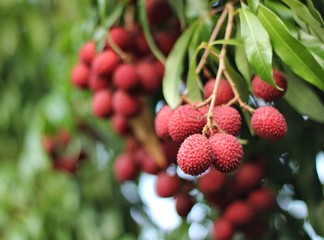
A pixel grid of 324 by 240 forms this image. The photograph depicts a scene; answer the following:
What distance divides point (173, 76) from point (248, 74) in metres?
0.15

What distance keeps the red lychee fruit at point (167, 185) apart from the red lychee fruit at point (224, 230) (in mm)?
117

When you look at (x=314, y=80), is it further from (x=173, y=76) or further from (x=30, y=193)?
(x=30, y=193)

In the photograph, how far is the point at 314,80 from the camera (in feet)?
2.67

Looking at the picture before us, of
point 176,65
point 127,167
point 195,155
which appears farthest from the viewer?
point 127,167

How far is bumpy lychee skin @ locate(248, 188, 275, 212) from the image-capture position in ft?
3.81

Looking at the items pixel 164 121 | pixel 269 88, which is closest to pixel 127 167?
pixel 164 121

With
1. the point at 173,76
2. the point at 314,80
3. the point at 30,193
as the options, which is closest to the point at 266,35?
the point at 314,80

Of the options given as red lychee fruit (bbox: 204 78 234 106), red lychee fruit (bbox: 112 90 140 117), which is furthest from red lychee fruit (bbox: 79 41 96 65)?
red lychee fruit (bbox: 204 78 234 106)

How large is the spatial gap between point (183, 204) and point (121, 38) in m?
0.37

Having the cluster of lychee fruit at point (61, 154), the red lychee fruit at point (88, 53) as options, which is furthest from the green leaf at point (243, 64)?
the cluster of lychee fruit at point (61, 154)

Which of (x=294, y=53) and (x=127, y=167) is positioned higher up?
(x=294, y=53)

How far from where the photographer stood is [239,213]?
116 cm

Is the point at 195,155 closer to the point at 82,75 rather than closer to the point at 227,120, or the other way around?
the point at 227,120

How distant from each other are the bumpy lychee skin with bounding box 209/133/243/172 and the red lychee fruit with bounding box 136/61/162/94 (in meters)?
0.43
